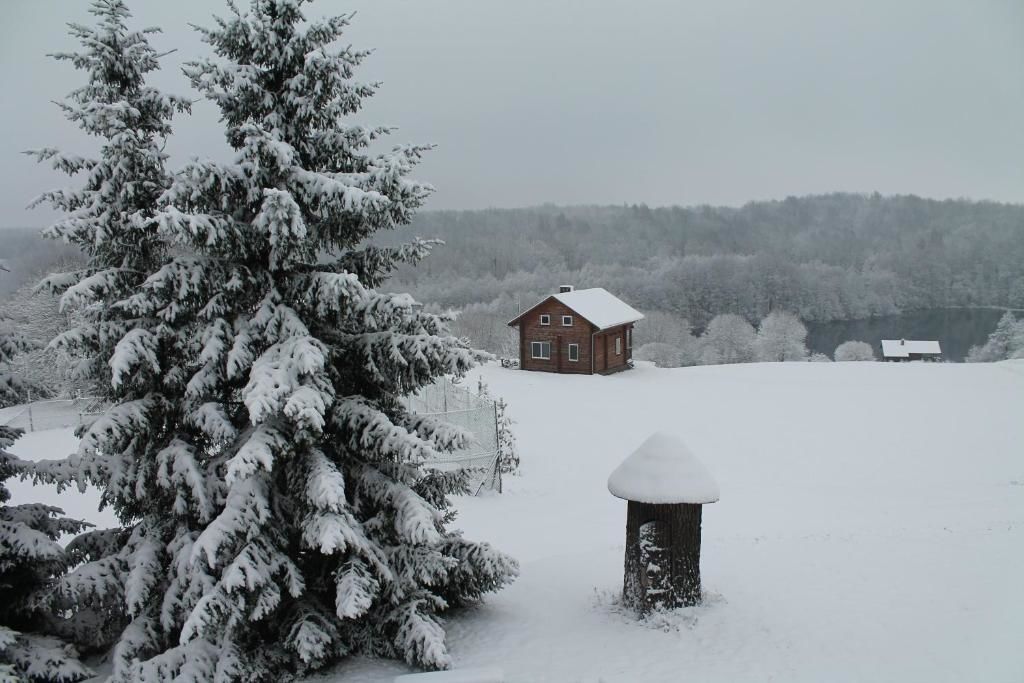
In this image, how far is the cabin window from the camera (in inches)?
1558

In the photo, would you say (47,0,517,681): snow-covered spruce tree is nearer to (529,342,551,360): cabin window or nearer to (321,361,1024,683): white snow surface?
(321,361,1024,683): white snow surface

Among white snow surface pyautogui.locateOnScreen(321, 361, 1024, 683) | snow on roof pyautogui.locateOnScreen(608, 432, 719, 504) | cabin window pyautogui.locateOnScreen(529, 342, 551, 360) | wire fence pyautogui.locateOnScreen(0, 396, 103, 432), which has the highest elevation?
cabin window pyautogui.locateOnScreen(529, 342, 551, 360)

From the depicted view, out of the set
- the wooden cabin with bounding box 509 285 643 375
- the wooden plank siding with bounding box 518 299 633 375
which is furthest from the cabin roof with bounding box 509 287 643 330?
the wooden plank siding with bounding box 518 299 633 375

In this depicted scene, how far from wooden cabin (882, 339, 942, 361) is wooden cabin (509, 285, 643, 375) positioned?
28.8 meters

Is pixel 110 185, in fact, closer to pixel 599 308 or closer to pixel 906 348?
pixel 599 308

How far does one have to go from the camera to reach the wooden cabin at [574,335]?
124 feet

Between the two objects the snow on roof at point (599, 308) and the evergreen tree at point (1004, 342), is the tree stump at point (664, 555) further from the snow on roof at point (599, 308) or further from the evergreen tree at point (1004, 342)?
the evergreen tree at point (1004, 342)

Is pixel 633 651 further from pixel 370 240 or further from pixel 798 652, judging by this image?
pixel 370 240

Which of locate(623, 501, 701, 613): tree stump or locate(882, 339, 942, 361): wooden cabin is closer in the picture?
locate(623, 501, 701, 613): tree stump

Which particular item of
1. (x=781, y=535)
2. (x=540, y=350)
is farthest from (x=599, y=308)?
(x=781, y=535)

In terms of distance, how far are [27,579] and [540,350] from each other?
109 ft

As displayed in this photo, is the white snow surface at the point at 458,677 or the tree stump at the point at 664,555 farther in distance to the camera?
the tree stump at the point at 664,555

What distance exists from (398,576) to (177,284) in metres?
3.96

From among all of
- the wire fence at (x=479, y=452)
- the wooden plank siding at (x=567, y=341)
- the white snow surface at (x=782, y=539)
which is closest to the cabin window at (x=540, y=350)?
the wooden plank siding at (x=567, y=341)
